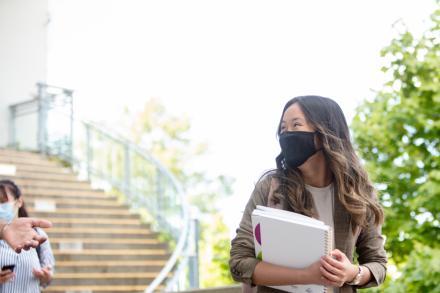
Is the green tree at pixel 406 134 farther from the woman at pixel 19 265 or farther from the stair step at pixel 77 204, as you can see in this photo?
the stair step at pixel 77 204

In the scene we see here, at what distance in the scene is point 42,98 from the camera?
9.76m

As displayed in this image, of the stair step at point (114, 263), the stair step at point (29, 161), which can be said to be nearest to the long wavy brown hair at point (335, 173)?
the stair step at point (114, 263)

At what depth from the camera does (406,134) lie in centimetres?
573

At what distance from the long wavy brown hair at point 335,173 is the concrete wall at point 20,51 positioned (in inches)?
342

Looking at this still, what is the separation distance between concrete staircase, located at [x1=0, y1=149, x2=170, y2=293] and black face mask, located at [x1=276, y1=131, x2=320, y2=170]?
5.36 meters

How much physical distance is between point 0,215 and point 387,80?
13.8 ft

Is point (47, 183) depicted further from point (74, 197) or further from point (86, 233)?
point (86, 233)

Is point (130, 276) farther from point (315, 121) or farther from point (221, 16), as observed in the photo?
point (221, 16)

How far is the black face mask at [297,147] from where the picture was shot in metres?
1.62

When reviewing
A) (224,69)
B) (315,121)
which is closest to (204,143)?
(224,69)

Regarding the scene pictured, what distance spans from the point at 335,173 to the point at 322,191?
0.17 ft

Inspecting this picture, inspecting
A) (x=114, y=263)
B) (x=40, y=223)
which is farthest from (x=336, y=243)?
(x=114, y=263)

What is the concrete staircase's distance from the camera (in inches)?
277

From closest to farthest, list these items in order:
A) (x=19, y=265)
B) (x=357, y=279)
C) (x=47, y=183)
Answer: (x=357, y=279), (x=19, y=265), (x=47, y=183)
